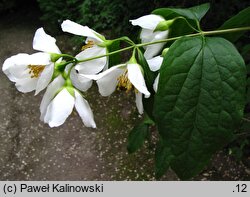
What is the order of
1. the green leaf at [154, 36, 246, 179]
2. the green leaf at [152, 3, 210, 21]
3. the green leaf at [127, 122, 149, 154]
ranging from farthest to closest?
the green leaf at [127, 122, 149, 154] < the green leaf at [152, 3, 210, 21] < the green leaf at [154, 36, 246, 179]

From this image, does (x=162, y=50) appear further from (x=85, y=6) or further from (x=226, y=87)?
(x=85, y=6)

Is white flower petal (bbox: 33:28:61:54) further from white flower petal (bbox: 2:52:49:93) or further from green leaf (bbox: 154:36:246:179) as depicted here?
green leaf (bbox: 154:36:246:179)

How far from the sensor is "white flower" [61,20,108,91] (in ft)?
1.98

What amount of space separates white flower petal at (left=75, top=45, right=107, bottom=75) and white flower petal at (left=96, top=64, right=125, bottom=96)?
0.01m

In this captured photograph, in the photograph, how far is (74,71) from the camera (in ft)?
2.06

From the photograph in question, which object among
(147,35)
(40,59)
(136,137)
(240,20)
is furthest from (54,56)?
(136,137)

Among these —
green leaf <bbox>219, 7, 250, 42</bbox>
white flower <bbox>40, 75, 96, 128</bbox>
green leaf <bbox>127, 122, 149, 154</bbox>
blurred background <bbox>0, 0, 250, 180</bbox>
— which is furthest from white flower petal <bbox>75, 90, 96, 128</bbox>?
blurred background <bbox>0, 0, 250, 180</bbox>

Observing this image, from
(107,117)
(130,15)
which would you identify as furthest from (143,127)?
(130,15)

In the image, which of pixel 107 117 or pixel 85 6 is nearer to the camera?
pixel 107 117

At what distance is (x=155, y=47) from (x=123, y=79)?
0.21ft

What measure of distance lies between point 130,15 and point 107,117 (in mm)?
551

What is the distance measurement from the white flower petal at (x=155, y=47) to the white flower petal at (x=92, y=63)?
6 cm

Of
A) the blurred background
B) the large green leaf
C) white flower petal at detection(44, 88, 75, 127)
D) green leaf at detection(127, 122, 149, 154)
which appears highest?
the large green leaf

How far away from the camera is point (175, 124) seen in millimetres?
557
